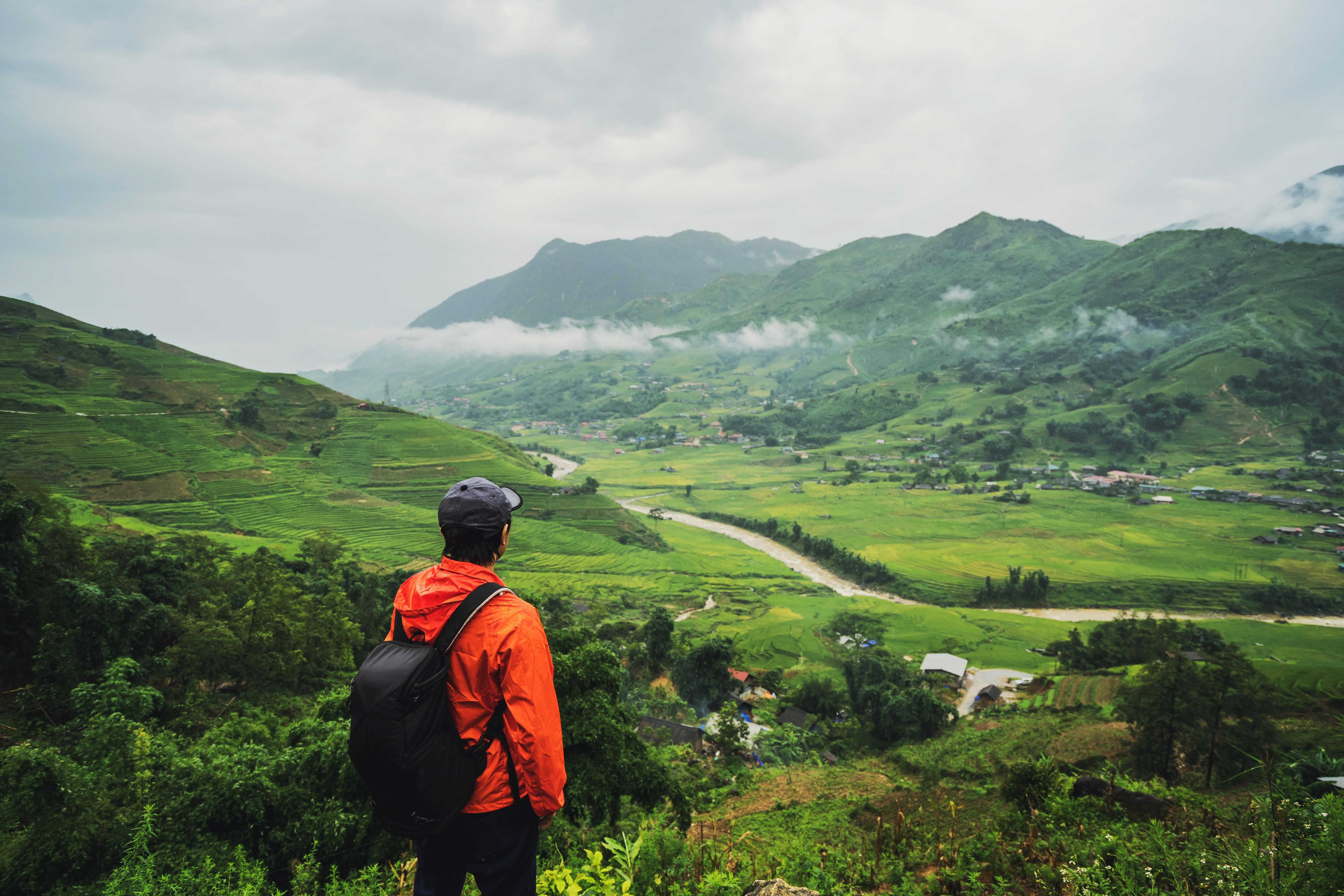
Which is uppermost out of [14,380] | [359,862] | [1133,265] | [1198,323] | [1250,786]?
[1133,265]

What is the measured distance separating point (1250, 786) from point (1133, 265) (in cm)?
18728

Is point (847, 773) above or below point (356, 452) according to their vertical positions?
below

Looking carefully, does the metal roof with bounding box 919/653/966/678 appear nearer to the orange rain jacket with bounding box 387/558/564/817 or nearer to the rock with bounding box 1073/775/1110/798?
→ the rock with bounding box 1073/775/1110/798

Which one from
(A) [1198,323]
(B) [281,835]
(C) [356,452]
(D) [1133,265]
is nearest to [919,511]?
(C) [356,452]

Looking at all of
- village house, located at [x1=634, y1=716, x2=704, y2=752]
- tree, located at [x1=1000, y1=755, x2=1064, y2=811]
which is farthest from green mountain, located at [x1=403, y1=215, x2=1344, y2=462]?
tree, located at [x1=1000, y1=755, x2=1064, y2=811]

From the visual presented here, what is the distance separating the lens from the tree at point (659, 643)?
26.5m

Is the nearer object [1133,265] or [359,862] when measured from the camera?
[359,862]

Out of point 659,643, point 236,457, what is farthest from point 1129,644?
point 236,457

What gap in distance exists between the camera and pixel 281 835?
679 centimetres

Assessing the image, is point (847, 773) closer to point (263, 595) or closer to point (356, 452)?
point (263, 595)

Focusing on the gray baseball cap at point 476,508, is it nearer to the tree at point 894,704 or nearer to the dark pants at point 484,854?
the dark pants at point 484,854

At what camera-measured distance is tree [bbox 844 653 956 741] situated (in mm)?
20266

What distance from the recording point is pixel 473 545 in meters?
2.50

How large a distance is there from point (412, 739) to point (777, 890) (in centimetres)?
321
